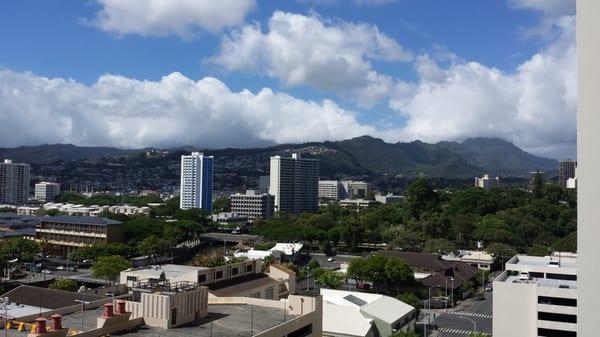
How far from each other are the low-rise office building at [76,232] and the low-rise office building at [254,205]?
6438cm

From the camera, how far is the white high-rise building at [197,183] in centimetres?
16212

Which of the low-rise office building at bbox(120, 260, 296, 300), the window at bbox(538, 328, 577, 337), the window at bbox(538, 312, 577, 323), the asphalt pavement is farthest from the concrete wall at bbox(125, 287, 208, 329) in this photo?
the asphalt pavement

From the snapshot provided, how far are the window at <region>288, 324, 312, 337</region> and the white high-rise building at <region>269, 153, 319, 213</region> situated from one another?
132642 mm

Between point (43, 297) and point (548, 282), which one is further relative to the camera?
point (548, 282)

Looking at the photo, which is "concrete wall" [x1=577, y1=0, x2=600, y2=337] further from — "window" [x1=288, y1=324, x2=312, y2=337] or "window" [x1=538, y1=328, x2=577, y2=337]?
"window" [x1=538, y1=328, x2=577, y2=337]

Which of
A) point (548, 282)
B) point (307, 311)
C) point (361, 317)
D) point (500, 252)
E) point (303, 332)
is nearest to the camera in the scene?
point (303, 332)

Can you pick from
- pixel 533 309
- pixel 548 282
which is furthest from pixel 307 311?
pixel 548 282

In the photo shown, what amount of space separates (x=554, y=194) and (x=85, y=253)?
339 ft

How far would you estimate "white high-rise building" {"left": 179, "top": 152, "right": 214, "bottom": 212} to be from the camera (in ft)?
532

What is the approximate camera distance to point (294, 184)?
539 ft

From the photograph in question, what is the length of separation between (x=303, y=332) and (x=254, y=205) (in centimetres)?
12527

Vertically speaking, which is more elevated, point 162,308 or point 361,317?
point 162,308

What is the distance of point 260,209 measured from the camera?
5797 inches

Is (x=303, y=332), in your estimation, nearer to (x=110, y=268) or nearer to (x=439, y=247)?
(x=110, y=268)
